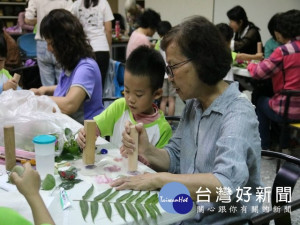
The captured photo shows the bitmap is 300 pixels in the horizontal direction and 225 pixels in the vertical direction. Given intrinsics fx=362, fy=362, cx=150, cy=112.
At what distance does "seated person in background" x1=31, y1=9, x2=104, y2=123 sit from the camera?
2.01m

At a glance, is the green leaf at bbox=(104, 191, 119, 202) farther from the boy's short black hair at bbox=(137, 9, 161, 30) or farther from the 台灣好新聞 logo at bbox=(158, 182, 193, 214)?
the boy's short black hair at bbox=(137, 9, 161, 30)

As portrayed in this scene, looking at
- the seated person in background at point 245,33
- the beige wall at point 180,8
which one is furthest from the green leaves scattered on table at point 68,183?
the beige wall at point 180,8

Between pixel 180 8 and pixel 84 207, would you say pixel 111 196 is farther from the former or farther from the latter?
pixel 180 8

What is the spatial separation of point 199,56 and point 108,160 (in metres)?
0.50

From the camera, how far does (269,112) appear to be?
121 inches

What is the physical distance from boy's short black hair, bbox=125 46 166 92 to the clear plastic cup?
0.50 metres

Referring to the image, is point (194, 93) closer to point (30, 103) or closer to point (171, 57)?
point (171, 57)

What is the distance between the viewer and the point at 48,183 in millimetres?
1096

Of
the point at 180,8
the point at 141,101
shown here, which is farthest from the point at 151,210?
the point at 180,8

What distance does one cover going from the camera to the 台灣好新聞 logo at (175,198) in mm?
1029

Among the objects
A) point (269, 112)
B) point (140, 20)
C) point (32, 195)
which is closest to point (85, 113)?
point (32, 195)

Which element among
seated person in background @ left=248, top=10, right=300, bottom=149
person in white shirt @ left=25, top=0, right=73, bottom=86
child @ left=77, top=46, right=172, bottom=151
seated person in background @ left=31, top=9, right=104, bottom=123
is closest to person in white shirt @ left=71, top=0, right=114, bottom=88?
person in white shirt @ left=25, top=0, right=73, bottom=86

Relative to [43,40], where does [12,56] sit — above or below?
below

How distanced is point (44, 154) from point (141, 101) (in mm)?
507
